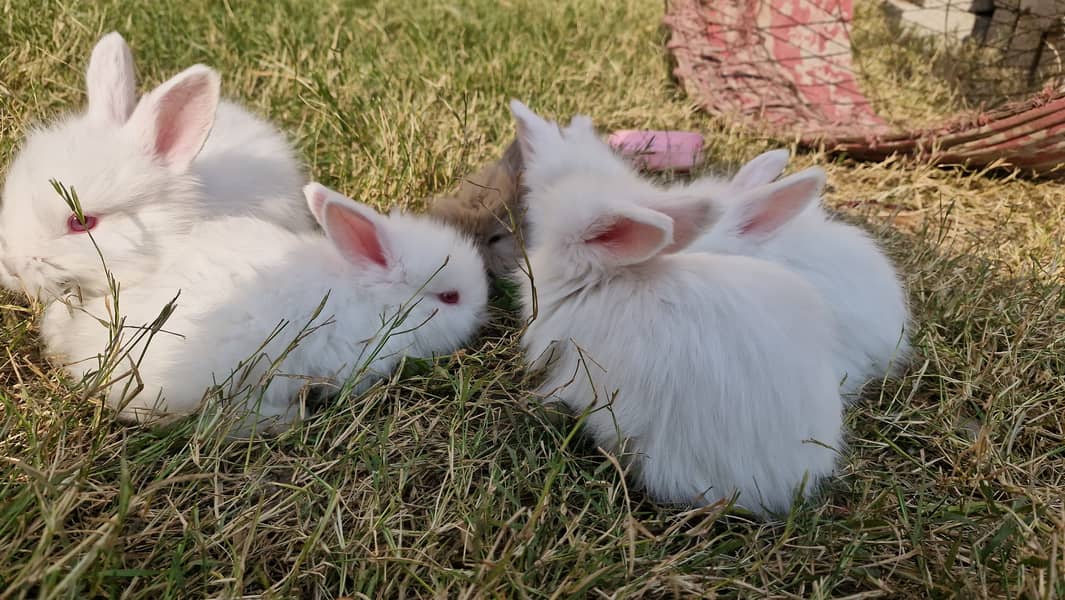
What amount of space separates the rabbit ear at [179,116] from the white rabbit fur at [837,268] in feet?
5.05

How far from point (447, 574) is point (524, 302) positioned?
841 mm

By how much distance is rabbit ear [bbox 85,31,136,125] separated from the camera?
2.29 meters

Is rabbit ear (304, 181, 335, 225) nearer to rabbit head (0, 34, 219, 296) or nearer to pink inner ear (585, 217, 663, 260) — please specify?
rabbit head (0, 34, 219, 296)

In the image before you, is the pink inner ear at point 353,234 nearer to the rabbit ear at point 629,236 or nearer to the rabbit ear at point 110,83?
the rabbit ear at point 629,236

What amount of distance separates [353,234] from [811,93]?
11.6 ft

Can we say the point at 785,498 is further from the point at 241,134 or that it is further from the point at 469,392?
the point at 241,134

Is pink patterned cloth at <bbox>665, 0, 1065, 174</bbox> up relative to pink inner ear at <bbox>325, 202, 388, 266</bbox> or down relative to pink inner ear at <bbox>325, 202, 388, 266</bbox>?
up

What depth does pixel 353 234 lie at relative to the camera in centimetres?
210

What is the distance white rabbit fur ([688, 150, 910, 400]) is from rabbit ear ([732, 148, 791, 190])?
0.07m

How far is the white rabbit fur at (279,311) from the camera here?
1.90 m

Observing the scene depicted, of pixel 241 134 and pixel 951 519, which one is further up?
pixel 241 134

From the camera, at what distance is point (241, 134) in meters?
2.63

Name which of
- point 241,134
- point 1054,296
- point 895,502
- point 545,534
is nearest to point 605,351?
point 545,534

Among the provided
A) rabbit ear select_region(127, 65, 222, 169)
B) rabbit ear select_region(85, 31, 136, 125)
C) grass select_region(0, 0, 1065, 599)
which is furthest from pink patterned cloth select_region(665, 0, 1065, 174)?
rabbit ear select_region(85, 31, 136, 125)
